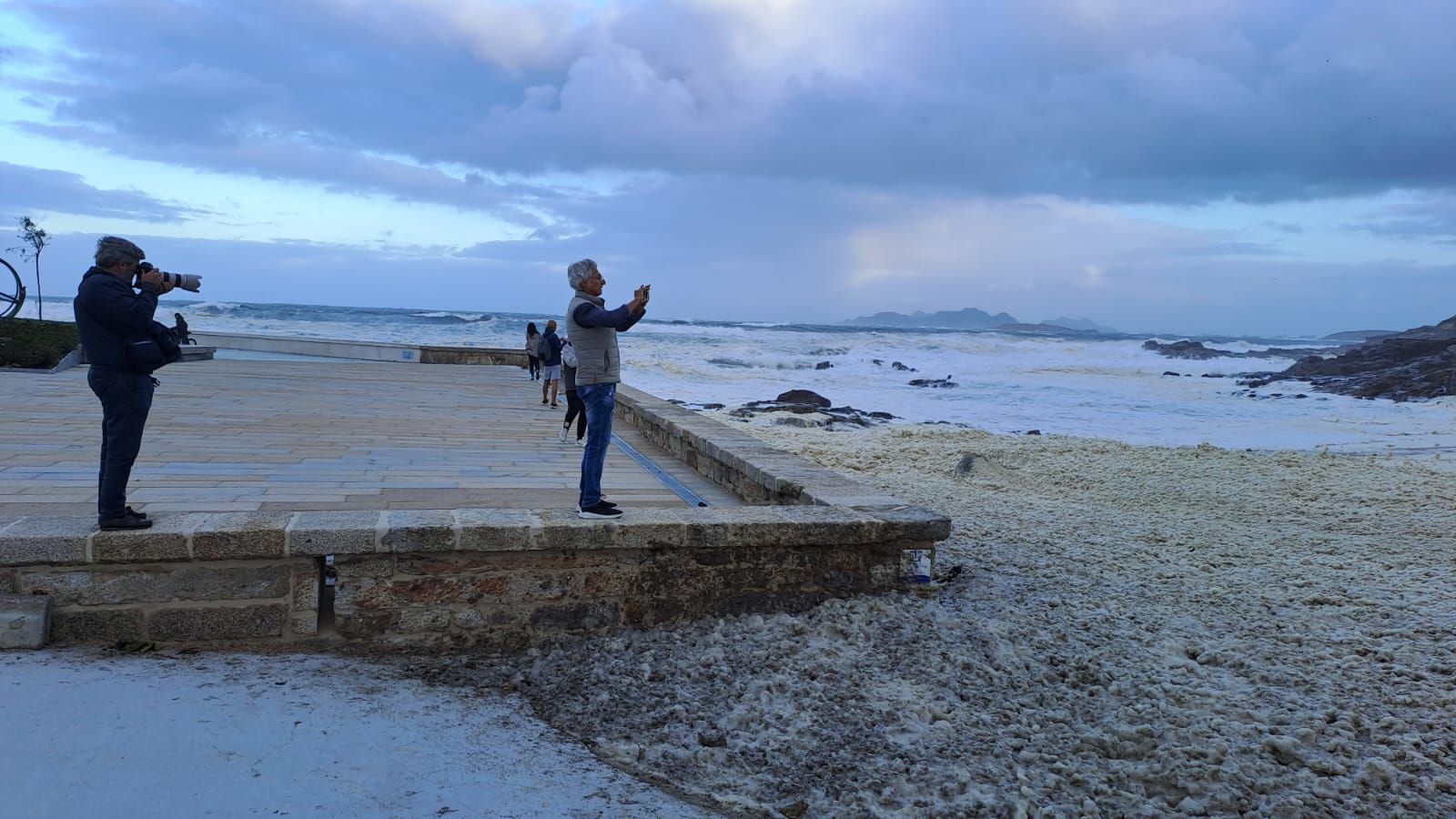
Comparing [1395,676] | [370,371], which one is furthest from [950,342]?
[1395,676]

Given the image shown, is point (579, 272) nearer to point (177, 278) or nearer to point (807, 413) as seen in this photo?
point (177, 278)

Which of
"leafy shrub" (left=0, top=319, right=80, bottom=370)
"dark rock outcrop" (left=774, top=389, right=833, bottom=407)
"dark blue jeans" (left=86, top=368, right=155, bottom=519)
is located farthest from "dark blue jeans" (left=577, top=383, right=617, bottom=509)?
"dark rock outcrop" (left=774, top=389, right=833, bottom=407)

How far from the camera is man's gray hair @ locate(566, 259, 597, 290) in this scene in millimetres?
4531

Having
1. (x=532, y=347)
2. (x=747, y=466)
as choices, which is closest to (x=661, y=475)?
(x=747, y=466)

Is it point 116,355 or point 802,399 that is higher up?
point 116,355

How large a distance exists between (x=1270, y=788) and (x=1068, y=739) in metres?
0.67

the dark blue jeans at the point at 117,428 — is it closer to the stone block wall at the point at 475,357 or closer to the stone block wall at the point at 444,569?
the stone block wall at the point at 444,569

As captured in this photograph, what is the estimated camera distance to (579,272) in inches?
179

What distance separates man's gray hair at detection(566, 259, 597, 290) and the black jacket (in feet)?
5.70

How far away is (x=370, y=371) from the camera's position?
1600 cm

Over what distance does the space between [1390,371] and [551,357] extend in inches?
1121

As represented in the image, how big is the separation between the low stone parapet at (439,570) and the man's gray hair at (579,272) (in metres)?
1.11

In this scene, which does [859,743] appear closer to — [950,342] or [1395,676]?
[1395,676]

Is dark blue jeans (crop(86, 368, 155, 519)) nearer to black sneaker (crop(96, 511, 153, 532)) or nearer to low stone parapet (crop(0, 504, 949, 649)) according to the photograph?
black sneaker (crop(96, 511, 153, 532))
